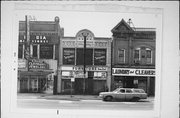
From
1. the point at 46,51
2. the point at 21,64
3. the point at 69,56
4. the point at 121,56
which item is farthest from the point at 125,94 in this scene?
the point at 21,64

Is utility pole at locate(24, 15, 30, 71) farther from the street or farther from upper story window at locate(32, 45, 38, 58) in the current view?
the street

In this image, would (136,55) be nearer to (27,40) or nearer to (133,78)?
(133,78)

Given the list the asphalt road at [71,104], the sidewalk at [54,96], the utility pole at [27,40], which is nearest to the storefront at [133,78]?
the asphalt road at [71,104]

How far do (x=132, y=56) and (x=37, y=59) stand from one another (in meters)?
1.18

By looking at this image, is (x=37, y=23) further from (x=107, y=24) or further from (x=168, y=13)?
(x=168, y=13)

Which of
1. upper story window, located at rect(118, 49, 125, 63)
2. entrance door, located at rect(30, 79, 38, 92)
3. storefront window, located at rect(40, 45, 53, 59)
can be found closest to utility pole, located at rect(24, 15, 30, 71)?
storefront window, located at rect(40, 45, 53, 59)

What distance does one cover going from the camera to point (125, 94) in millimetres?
3330

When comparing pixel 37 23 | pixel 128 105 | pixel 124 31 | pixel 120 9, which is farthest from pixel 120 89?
pixel 37 23

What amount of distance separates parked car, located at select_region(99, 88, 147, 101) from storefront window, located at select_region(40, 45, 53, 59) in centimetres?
79

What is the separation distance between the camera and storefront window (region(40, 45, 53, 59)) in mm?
3295

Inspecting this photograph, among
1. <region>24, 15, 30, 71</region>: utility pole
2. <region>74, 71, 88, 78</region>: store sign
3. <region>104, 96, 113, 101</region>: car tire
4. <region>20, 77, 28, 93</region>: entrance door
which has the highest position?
<region>24, 15, 30, 71</region>: utility pole

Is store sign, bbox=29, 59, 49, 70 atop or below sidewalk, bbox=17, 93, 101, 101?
atop

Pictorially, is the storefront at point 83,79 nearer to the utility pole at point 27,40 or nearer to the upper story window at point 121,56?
the upper story window at point 121,56

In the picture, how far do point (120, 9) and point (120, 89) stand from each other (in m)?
0.99
